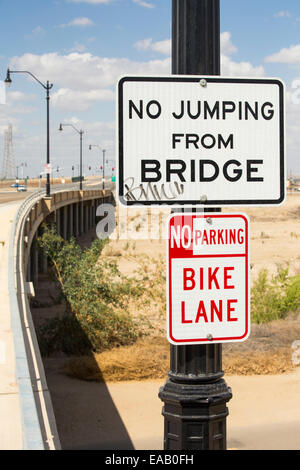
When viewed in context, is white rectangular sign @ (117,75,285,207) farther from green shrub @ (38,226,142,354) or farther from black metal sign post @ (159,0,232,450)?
green shrub @ (38,226,142,354)

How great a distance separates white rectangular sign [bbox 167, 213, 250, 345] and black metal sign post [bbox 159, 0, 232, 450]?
0.09 m

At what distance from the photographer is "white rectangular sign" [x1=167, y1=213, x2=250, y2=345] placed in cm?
286

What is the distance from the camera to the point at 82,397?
593 inches

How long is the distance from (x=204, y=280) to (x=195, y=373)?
42cm

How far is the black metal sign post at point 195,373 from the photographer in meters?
2.86

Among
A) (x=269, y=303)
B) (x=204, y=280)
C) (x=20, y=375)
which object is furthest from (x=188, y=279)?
(x=269, y=303)

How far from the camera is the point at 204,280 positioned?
2.89m

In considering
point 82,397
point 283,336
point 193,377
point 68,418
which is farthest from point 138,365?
point 193,377

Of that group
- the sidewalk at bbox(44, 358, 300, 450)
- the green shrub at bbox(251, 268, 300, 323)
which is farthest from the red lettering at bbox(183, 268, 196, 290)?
the green shrub at bbox(251, 268, 300, 323)

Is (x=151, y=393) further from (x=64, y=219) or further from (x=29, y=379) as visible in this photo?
(x=64, y=219)

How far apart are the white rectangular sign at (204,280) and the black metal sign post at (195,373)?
9cm

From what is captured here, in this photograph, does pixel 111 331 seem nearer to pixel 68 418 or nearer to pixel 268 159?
pixel 68 418

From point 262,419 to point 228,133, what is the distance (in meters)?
11.6

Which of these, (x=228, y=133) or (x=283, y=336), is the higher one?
(x=228, y=133)
